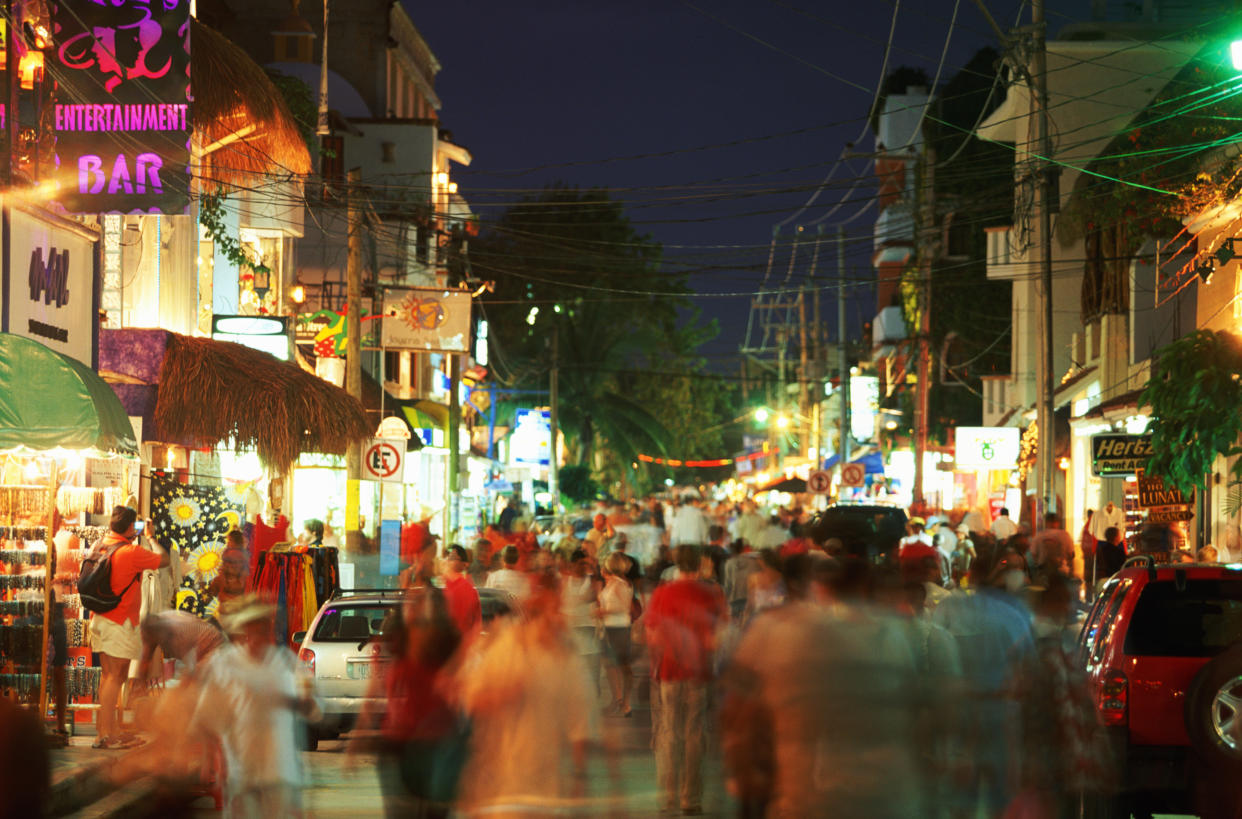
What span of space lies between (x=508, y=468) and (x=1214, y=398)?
116ft

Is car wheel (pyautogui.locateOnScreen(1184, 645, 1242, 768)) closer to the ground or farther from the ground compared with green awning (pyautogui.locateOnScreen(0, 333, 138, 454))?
closer to the ground

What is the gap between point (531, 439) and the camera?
180 feet

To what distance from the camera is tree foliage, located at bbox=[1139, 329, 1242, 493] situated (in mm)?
16812

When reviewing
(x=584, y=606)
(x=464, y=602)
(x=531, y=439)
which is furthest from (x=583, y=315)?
(x=464, y=602)

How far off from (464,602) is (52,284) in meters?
6.87

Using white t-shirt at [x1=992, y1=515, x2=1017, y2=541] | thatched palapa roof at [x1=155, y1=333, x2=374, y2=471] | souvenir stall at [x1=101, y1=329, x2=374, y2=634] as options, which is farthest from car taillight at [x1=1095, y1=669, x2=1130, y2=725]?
white t-shirt at [x1=992, y1=515, x2=1017, y2=541]

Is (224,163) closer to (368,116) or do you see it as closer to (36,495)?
(36,495)

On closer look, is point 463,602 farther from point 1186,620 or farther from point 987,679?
point 1186,620

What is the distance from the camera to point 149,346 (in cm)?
1909

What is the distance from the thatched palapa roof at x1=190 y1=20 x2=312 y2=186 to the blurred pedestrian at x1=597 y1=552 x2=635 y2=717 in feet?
24.9

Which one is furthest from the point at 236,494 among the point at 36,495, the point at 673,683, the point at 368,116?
the point at 368,116

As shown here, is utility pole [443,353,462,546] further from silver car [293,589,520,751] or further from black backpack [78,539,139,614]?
black backpack [78,539,139,614]

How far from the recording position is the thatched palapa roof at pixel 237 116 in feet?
65.1

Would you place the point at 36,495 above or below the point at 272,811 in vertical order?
Result: above
